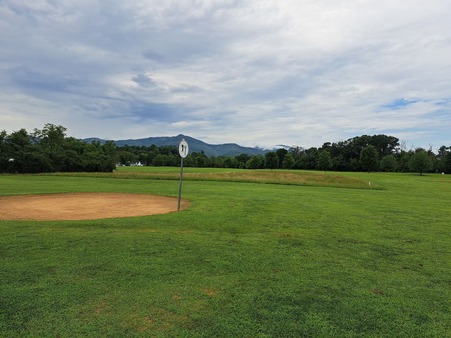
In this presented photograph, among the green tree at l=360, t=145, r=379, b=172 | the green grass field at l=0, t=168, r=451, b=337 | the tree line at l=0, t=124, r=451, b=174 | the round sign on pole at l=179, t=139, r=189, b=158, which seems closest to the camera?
the green grass field at l=0, t=168, r=451, b=337

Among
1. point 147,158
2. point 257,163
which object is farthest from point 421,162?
point 147,158

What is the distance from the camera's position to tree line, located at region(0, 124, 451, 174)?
2079 inches

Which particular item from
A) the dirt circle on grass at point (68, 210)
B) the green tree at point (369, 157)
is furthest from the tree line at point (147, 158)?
→ the dirt circle on grass at point (68, 210)

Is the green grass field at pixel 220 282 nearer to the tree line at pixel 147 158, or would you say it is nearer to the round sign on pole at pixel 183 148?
the round sign on pole at pixel 183 148

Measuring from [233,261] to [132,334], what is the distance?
8.68 feet

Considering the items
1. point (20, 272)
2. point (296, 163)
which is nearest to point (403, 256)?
point (20, 272)

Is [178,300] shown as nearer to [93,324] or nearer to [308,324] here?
[93,324]

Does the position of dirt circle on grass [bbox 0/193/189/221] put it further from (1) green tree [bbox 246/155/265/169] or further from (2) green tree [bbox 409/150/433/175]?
(1) green tree [bbox 246/155/265/169]

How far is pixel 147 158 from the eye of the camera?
125m

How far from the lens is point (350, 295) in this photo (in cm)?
430

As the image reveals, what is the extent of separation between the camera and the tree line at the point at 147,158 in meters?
52.8

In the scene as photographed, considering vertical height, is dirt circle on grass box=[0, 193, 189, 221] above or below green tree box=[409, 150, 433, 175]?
below

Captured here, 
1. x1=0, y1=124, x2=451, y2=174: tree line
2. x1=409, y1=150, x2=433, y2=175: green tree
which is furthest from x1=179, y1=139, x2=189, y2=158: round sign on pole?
x1=409, y1=150, x2=433, y2=175: green tree

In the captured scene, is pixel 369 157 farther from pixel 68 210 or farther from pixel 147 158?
pixel 147 158
